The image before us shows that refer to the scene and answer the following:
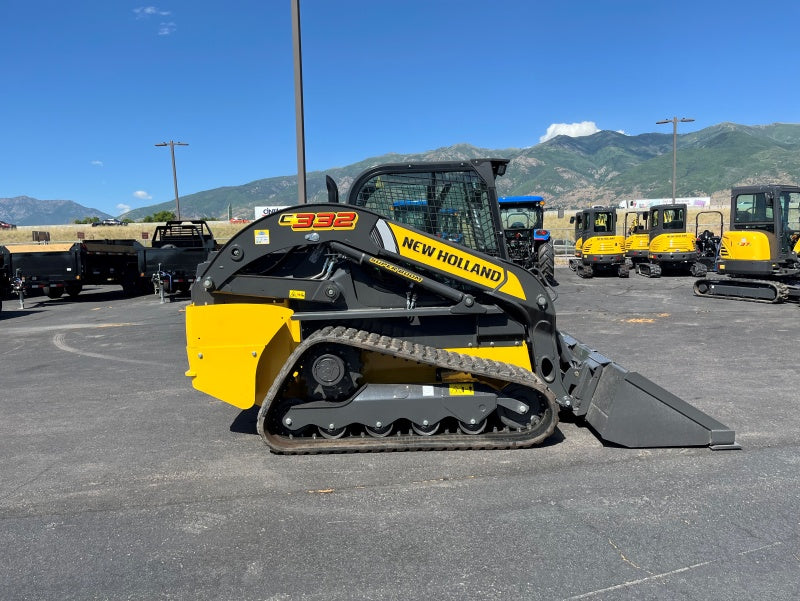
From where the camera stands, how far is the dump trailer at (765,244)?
43.0ft

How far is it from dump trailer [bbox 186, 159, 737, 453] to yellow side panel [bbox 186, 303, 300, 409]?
11 millimetres

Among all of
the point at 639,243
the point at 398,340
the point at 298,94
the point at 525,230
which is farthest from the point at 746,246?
the point at 398,340

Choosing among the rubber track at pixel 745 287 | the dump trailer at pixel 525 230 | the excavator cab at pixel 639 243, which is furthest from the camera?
the excavator cab at pixel 639 243

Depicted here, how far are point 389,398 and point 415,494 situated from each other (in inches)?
37.3

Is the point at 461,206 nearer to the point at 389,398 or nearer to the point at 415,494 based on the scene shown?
the point at 389,398

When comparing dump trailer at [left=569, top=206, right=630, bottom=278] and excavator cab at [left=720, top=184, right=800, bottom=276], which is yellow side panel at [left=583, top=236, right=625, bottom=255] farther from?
excavator cab at [left=720, top=184, right=800, bottom=276]

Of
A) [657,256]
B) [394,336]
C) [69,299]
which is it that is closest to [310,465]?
[394,336]

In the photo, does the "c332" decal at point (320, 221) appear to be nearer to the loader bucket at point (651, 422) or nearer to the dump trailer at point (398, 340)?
the dump trailer at point (398, 340)

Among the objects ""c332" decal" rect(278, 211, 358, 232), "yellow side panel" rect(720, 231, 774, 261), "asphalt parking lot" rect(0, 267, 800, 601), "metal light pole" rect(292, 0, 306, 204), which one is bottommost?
"asphalt parking lot" rect(0, 267, 800, 601)

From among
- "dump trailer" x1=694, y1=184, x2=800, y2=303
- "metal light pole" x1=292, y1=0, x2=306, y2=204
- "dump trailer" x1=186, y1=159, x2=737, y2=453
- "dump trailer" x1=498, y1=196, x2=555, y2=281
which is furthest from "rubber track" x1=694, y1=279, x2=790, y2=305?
"metal light pole" x1=292, y1=0, x2=306, y2=204

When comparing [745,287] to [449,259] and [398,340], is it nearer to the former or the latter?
[449,259]

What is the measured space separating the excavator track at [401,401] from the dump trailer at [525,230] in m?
14.3

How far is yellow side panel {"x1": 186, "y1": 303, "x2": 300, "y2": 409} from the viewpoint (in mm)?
4742

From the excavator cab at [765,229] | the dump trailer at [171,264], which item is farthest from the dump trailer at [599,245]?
the dump trailer at [171,264]
